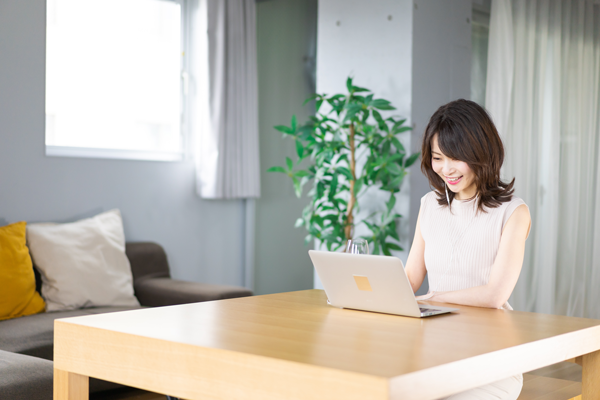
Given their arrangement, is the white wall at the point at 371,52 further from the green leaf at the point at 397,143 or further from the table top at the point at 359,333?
the table top at the point at 359,333

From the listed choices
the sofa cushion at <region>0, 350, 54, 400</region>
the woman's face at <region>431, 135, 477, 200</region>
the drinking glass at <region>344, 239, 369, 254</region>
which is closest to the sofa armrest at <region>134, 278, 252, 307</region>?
the sofa cushion at <region>0, 350, 54, 400</region>

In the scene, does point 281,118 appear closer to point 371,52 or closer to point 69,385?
point 371,52

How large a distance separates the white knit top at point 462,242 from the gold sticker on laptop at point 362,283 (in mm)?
526

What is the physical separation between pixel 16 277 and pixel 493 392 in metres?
2.30

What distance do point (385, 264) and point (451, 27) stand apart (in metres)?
2.57

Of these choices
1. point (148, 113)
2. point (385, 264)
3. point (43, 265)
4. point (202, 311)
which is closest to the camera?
point (385, 264)

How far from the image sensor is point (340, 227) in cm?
355

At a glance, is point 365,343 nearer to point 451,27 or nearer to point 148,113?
point 451,27

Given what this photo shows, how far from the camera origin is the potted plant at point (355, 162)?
3342mm

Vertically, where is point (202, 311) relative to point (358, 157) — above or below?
below

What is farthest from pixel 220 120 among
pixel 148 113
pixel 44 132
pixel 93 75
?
pixel 44 132

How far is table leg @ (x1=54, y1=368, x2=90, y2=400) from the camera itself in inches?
53.1

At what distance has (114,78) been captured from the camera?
3.91 metres

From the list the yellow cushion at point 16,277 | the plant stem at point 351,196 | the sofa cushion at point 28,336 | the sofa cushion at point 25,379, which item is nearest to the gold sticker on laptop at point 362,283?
the sofa cushion at point 25,379
